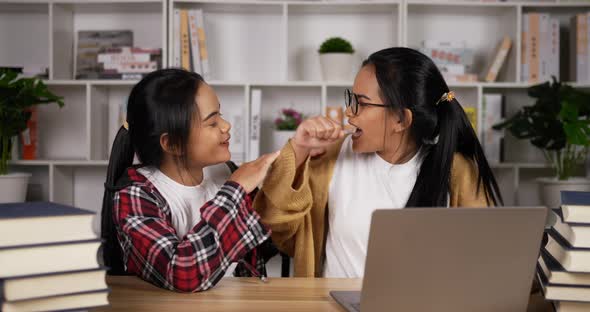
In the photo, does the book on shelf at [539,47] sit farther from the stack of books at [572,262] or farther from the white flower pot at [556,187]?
the stack of books at [572,262]

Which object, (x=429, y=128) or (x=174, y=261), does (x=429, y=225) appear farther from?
(x=429, y=128)

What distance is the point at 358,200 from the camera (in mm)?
1655

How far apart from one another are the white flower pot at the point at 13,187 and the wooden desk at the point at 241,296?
195cm

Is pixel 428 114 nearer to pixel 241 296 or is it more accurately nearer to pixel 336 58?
pixel 241 296

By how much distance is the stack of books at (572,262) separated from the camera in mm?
956

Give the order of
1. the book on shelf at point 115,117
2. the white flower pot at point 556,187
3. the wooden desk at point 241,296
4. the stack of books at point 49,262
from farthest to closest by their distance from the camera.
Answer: the book on shelf at point 115,117, the white flower pot at point 556,187, the wooden desk at point 241,296, the stack of books at point 49,262

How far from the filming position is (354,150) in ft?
5.37

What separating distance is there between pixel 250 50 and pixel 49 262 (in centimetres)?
272

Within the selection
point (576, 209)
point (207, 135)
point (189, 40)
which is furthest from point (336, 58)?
point (576, 209)

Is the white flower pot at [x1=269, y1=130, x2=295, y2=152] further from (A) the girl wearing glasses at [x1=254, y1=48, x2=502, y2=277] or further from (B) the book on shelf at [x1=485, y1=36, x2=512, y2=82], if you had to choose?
(A) the girl wearing glasses at [x1=254, y1=48, x2=502, y2=277]

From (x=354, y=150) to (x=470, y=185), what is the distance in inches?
12.4

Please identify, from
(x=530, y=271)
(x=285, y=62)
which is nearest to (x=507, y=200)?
(x=285, y=62)

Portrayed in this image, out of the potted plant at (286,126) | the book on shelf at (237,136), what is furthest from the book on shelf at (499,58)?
the book on shelf at (237,136)

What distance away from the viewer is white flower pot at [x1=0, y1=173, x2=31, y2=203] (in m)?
2.98
